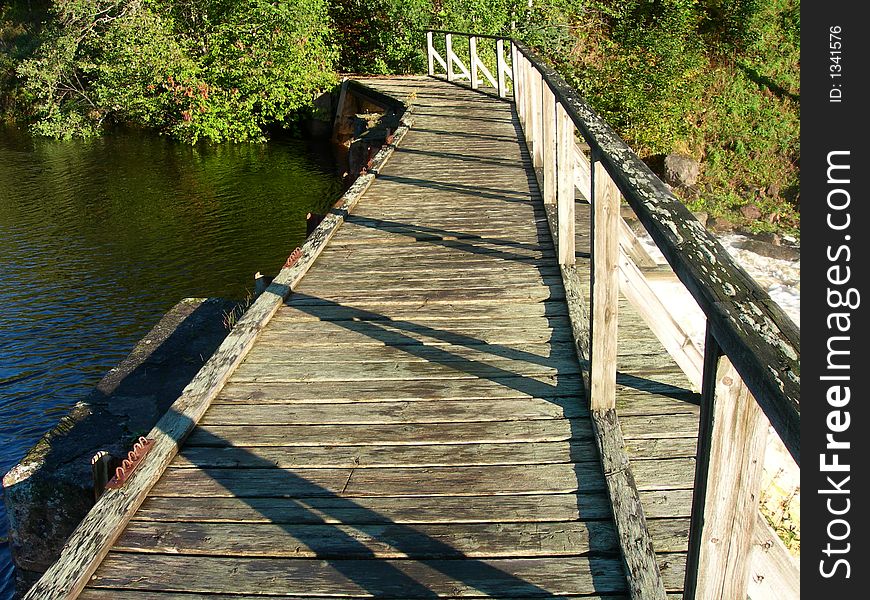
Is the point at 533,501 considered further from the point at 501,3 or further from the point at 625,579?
the point at 501,3

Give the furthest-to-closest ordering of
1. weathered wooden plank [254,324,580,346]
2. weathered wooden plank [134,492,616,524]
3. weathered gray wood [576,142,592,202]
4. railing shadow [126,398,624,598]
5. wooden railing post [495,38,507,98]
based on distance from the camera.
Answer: wooden railing post [495,38,507,98], weathered gray wood [576,142,592,202], weathered wooden plank [254,324,580,346], weathered wooden plank [134,492,616,524], railing shadow [126,398,624,598]

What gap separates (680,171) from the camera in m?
20.9

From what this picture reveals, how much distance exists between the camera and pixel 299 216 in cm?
1562

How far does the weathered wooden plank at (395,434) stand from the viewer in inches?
154

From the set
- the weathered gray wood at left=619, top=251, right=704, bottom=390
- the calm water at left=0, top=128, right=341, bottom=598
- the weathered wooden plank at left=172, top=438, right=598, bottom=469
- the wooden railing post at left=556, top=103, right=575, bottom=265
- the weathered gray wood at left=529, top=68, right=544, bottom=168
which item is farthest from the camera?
the calm water at left=0, top=128, right=341, bottom=598

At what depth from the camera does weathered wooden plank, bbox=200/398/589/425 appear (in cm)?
412

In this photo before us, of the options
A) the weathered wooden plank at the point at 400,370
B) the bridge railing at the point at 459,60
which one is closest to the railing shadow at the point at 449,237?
the weathered wooden plank at the point at 400,370

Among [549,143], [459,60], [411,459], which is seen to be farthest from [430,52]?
[411,459]

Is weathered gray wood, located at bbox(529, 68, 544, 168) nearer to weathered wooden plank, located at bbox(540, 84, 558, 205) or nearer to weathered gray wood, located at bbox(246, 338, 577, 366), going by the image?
weathered wooden plank, located at bbox(540, 84, 558, 205)

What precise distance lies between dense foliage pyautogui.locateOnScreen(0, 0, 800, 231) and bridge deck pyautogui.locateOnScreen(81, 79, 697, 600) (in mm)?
15835

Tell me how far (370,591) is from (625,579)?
863 mm

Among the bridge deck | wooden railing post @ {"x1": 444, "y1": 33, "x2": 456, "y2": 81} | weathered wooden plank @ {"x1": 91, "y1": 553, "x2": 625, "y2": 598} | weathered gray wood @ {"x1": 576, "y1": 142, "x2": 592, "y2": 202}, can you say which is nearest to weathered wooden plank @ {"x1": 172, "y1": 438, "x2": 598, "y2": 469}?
the bridge deck

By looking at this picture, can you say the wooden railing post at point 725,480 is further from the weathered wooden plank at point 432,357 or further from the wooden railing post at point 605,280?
the weathered wooden plank at point 432,357
